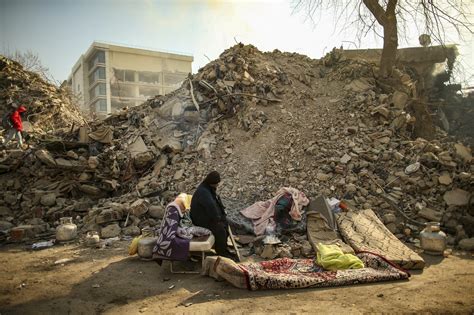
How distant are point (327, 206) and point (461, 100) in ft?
28.9

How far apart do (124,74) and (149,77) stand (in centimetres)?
299

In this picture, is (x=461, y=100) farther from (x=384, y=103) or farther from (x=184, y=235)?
(x=184, y=235)

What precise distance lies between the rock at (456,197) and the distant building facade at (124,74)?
3324 centimetres

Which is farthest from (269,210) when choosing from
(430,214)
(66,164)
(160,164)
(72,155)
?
(72,155)

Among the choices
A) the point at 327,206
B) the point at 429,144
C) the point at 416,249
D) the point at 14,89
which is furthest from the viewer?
the point at 14,89

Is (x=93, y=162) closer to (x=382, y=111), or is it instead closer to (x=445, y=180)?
(x=382, y=111)

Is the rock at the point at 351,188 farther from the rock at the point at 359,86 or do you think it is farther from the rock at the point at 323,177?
the rock at the point at 359,86

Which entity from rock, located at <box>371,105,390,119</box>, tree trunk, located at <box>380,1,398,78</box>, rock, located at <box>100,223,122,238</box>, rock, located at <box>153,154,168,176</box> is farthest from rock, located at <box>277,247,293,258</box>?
tree trunk, located at <box>380,1,398,78</box>

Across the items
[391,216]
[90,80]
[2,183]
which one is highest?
[90,80]

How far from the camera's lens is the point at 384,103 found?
29.8 ft

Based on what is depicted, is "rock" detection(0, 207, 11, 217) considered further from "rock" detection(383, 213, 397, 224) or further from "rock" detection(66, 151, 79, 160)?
"rock" detection(383, 213, 397, 224)

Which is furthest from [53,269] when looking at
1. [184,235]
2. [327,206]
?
[327,206]

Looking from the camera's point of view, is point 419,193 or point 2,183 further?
point 2,183

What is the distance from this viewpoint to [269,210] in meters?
6.24
